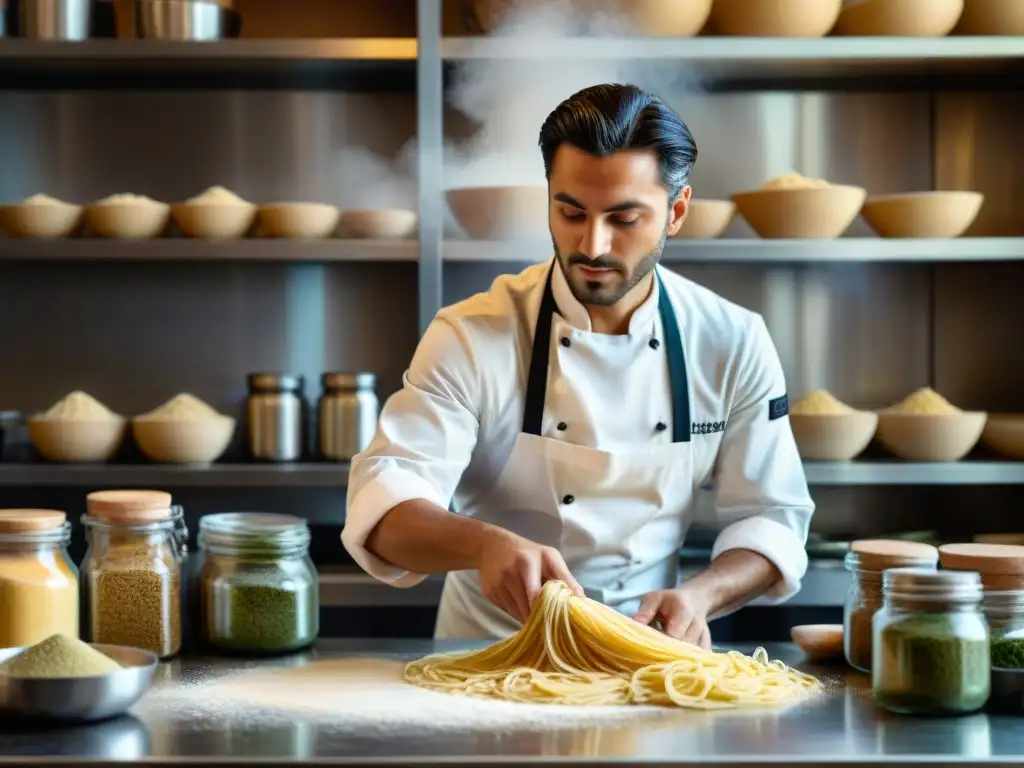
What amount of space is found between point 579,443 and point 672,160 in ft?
1.70

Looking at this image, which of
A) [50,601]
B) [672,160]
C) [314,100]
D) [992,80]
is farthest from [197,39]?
[992,80]

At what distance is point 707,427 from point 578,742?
3.13 ft

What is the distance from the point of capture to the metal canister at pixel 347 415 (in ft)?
10.3

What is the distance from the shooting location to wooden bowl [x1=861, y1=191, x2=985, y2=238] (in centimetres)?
313

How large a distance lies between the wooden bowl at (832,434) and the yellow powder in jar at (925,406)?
86 mm

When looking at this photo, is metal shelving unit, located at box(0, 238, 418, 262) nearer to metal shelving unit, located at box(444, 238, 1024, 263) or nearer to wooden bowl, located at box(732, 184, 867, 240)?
metal shelving unit, located at box(444, 238, 1024, 263)

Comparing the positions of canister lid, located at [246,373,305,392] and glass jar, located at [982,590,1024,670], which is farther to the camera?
canister lid, located at [246,373,305,392]

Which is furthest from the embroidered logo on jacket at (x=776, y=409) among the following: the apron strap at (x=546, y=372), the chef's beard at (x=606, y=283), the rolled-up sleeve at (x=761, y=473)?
the chef's beard at (x=606, y=283)

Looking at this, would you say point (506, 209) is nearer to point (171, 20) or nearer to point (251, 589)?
point (171, 20)

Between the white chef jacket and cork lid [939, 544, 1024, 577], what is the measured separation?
0.40 m

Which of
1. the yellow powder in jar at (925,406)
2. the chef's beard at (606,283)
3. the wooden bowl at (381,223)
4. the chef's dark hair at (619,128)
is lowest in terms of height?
the yellow powder in jar at (925,406)

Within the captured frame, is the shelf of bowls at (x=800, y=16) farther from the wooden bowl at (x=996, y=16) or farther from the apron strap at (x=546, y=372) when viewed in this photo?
the apron strap at (x=546, y=372)

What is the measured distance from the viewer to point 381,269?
3.51 metres

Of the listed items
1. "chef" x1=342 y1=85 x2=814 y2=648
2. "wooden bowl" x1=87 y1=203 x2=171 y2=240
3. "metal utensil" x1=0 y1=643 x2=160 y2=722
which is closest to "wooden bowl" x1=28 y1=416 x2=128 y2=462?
"wooden bowl" x1=87 y1=203 x2=171 y2=240
